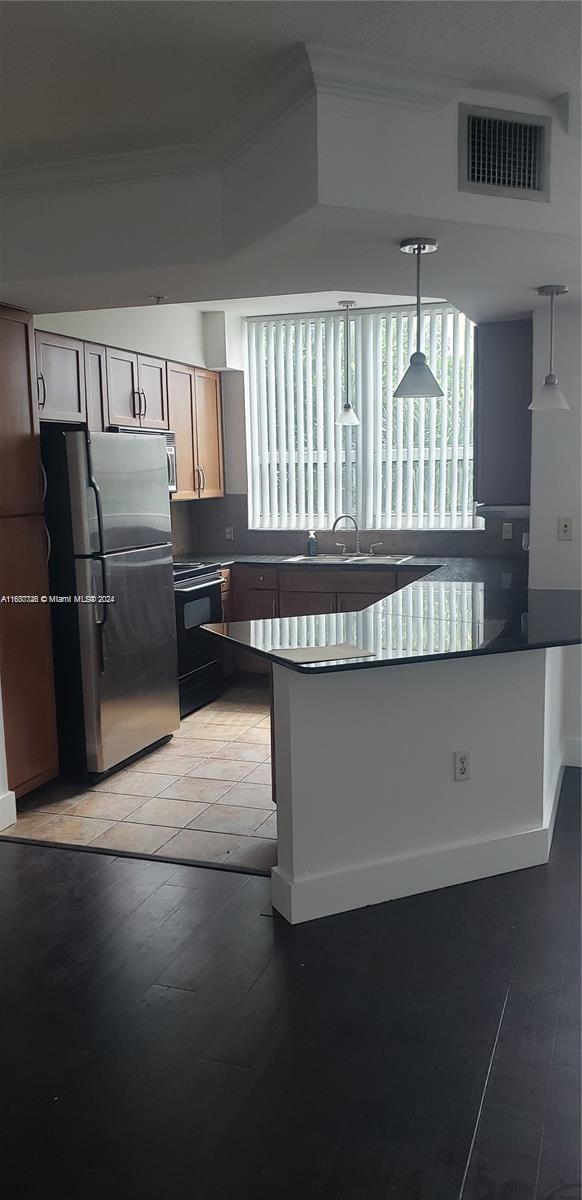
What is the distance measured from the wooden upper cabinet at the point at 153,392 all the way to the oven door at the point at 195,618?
1.01 meters

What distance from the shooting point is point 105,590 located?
14.0ft

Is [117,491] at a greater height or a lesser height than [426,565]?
greater

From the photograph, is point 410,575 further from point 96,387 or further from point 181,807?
point 181,807

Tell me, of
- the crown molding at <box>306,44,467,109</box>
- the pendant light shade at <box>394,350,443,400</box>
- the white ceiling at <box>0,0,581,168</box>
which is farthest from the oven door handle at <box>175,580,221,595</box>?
the crown molding at <box>306,44,467,109</box>

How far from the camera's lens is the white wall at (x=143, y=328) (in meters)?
4.51

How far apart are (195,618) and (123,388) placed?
4.75 ft

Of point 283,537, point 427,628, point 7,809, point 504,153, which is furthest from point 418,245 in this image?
point 283,537

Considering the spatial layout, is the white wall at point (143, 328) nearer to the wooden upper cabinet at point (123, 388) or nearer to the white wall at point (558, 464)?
the wooden upper cabinet at point (123, 388)

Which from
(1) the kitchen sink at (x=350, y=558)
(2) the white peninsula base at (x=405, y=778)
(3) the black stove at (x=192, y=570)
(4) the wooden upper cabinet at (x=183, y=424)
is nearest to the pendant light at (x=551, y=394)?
(2) the white peninsula base at (x=405, y=778)

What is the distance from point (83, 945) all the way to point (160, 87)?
8.54 feet

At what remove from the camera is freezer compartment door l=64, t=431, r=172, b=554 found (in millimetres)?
4102

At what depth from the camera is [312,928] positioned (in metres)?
2.87

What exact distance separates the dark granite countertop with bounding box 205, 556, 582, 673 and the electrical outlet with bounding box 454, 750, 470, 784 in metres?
0.42

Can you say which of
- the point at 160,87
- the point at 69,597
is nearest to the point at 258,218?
the point at 160,87
